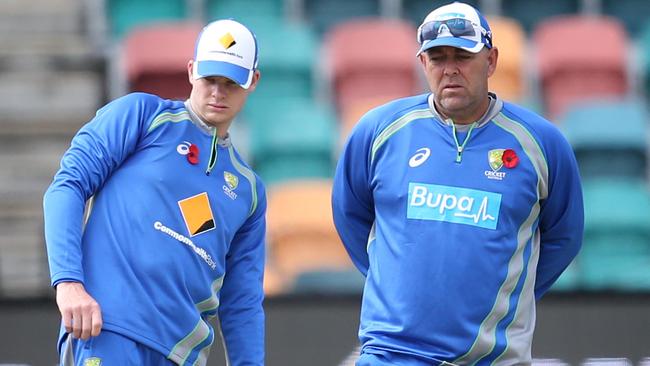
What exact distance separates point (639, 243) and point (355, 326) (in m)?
3.27

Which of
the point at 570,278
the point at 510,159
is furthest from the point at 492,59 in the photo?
the point at 570,278

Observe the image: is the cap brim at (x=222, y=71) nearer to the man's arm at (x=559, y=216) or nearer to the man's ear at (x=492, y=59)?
the man's ear at (x=492, y=59)

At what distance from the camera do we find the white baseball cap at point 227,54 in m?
4.43

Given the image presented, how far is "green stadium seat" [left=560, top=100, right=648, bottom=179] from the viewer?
9.34 metres

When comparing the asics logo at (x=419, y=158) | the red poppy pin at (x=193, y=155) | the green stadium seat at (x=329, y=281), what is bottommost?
the green stadium seat at (x=329, y=281)

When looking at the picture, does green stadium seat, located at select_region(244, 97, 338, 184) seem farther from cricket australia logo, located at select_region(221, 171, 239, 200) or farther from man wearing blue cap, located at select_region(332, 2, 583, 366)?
man wearing blue cap, located at select_region(332, 2, 583, 366)

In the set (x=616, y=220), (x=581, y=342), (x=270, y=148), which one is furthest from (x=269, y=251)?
(x=581, y=342)

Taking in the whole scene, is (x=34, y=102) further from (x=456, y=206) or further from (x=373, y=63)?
(x=456, y=206)

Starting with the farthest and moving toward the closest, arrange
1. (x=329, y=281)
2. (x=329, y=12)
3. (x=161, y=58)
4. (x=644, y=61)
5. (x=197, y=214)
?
(x=329, y=12)
(x=644, y=61)
(x=161, y=58)
(x=329, y=281)
(x=197, y=214)

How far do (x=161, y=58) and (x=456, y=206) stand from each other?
5619mm

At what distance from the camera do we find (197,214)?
440 cm

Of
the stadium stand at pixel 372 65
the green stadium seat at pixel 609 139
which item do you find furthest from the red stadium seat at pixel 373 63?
the green stadium seat at pixel 609 139

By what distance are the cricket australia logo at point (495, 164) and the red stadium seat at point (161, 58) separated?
543cm

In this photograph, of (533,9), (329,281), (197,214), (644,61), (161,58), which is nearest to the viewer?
(197,214)
